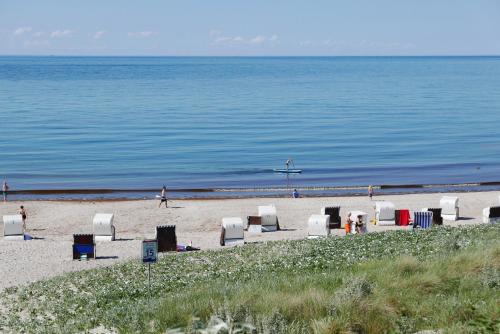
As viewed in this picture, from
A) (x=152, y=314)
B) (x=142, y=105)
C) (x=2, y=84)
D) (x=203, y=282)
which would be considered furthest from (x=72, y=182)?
(x=2, y=84)

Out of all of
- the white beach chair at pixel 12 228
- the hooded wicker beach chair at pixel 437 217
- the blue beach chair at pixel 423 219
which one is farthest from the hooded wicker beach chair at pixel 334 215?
the white beach chair at pixel 12 228

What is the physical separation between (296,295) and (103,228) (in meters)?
18.6

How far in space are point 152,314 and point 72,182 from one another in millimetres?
38003

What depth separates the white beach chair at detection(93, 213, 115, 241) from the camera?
1132 inches

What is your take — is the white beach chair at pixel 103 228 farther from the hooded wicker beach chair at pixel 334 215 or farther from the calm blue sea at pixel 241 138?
the calm blue sea at pixel 241 138

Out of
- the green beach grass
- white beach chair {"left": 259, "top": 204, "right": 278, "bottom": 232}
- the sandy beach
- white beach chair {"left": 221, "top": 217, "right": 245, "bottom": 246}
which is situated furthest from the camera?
white beach chair {"left": 259, "top": 204, "right": 278, "bottom": 232}

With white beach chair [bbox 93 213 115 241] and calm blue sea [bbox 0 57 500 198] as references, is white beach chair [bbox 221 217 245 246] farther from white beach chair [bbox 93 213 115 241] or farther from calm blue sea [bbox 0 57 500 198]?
calm blue sea [bbox 0 57 500 198]

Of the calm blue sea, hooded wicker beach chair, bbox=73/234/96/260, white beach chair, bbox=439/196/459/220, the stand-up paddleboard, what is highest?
the calm blue sea

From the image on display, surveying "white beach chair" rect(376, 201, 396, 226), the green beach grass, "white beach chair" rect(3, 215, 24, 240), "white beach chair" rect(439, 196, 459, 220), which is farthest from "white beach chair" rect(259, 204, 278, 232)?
the green beach grass

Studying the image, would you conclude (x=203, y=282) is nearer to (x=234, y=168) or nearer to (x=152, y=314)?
(x=152, y=314)

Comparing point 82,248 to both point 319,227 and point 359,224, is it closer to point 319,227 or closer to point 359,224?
point 319,227

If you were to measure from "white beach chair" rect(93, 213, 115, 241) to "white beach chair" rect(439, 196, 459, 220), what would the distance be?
569 inches

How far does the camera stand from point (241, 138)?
69000mm

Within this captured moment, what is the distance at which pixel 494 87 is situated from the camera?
150000mm
